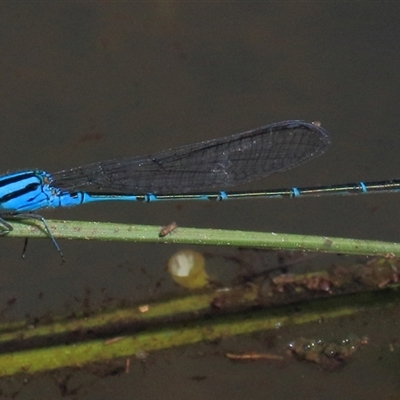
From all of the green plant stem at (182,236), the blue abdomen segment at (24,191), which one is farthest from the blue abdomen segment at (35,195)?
the green plant stem at (182,236)

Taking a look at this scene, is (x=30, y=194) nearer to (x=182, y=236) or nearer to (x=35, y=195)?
(x=35, y=195)

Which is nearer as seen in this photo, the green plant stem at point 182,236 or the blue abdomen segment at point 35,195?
the green plant stem at point 182,236

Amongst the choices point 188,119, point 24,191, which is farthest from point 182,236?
point 188,119

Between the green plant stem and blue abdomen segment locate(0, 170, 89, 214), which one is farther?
blue abdomen segment locate(0, 170, 89, 214)

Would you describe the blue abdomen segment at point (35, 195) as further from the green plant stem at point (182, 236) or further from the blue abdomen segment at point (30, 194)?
the green plant stem at point (182, 236)

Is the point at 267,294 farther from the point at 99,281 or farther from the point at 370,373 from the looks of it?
the point at 99,281

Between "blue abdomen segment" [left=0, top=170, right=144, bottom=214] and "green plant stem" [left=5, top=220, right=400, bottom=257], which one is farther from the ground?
"blue abdomen segment" [left=0, top=170, right=144, bottom=214]

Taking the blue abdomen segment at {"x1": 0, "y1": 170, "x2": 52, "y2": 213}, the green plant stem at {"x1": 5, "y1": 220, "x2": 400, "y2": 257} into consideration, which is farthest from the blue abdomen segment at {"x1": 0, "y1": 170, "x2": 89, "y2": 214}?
the green plant stem at {"x1": 5, "y1": 220, "x2": 400, "y2": 257}

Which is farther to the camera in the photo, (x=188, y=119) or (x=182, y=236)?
(x=188, y=119)

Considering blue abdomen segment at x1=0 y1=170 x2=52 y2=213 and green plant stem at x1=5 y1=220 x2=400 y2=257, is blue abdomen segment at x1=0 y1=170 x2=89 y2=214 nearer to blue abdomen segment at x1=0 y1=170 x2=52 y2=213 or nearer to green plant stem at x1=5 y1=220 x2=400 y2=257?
blue abdomen segment at x1=0 y1=170 x2=52 y2=213
